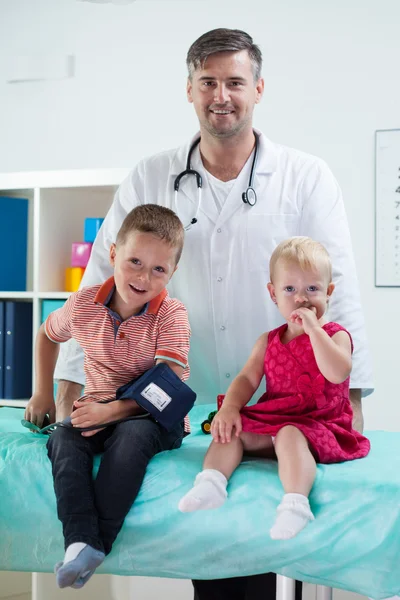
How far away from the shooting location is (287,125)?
11.1 ft

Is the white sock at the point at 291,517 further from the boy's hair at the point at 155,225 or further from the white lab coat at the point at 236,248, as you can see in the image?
the white lab coat at the point at 236,248

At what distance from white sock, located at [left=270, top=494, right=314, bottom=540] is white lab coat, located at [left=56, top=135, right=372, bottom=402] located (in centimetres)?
73

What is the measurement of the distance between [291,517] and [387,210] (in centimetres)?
216

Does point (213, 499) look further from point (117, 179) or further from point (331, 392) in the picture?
point (117, 179)

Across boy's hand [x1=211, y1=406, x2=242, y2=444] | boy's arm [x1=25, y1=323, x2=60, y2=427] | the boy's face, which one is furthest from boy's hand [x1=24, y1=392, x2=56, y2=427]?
boy's hand [x1=211, y1=406, x2=242, y2=444]

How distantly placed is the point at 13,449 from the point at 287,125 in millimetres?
2171

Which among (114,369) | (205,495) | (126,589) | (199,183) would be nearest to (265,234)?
(199,183)

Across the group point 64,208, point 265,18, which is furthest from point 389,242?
point 64,208

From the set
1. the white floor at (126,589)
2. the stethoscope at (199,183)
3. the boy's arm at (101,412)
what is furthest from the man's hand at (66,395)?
the white floor at (126,589)

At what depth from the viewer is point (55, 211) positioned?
3.11 metres

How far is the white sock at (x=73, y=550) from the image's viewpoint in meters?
1.35

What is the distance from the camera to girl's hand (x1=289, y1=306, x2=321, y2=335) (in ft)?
4.91

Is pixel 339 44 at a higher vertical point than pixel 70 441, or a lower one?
higher

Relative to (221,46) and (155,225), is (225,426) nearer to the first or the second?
(155,225)
